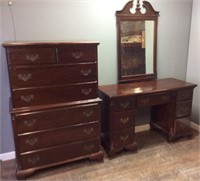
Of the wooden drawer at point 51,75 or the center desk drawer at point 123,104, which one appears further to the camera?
the center desk drawer at point 123,104

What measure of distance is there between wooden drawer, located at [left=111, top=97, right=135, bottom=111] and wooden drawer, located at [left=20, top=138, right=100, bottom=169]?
0.41 m

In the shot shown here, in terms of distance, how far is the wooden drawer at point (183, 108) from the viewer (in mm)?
2672

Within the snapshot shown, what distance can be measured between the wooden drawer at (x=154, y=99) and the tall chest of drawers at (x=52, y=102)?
1.76 ft

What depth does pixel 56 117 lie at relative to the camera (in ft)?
6.83

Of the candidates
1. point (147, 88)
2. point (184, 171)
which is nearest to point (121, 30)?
point (147, 88)

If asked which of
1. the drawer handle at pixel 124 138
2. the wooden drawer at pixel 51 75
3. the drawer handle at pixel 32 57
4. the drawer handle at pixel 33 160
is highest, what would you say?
the drawer handle at pixel 32 57

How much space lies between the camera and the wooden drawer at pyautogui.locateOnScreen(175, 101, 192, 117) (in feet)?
8.77

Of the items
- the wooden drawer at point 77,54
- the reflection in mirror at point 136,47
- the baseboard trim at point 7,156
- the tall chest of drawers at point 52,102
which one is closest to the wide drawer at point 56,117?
the tall chest of drawers at point 52,102

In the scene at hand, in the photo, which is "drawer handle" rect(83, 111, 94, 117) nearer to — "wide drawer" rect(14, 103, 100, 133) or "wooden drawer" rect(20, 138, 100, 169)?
"wide drawer" rect(14, 103, 100, 133)

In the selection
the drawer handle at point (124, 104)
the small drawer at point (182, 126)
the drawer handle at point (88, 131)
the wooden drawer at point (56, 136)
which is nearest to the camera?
the wooden drawer at point (56, 136)

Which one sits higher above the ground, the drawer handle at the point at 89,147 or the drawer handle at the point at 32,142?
the drawer handle at the point at 32,142

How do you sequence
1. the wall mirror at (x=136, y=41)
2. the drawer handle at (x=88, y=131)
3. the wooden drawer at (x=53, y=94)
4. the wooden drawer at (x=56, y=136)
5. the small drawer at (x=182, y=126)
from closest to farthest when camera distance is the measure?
the wooden drawer at (x=53, y=94)
the wooden drawer at (x=56, y=136)
the drawer handle at (x=88, y=131)
the wall mirror at (x=136, y=41)
the small drawer at (x=182, y=126)

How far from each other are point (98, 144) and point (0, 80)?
1252 mm

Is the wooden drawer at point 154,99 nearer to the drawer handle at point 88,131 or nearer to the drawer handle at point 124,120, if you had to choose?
the drawer handle at point 124,120
